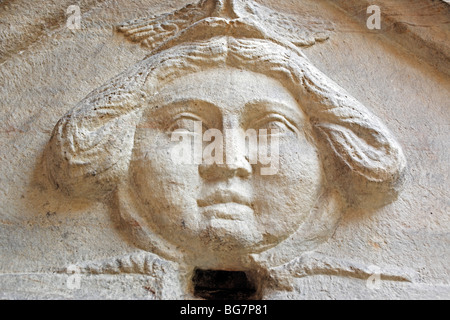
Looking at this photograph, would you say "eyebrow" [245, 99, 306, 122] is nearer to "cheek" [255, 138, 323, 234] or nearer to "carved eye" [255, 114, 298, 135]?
"carved eye" [255, 114, 298, 135]

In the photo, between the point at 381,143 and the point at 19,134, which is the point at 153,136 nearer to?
the point at 19,134

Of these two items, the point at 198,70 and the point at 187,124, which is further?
the point at 198,70

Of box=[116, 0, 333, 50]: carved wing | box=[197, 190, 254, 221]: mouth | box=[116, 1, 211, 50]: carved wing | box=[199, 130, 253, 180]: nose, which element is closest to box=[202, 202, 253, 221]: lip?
box=[197, 190, 254, 221]: mouth

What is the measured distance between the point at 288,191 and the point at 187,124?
1.87ft

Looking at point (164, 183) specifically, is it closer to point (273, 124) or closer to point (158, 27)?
point (273, 124)

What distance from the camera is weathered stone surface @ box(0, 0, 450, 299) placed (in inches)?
81.7

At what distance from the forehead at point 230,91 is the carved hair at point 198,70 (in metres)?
0.04

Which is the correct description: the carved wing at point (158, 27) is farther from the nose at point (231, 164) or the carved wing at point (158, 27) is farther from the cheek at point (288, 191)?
the cheek at point (288, 191)

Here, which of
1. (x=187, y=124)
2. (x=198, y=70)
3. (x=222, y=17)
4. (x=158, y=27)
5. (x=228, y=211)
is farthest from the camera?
(x=158, y=27)

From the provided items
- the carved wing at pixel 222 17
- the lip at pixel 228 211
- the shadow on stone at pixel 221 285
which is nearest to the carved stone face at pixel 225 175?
the lip at pixel 228 211

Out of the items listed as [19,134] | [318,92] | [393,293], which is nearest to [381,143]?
[318,92]

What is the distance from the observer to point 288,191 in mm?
2160

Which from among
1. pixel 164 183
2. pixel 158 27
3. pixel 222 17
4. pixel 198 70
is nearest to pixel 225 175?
pixel 164 183
